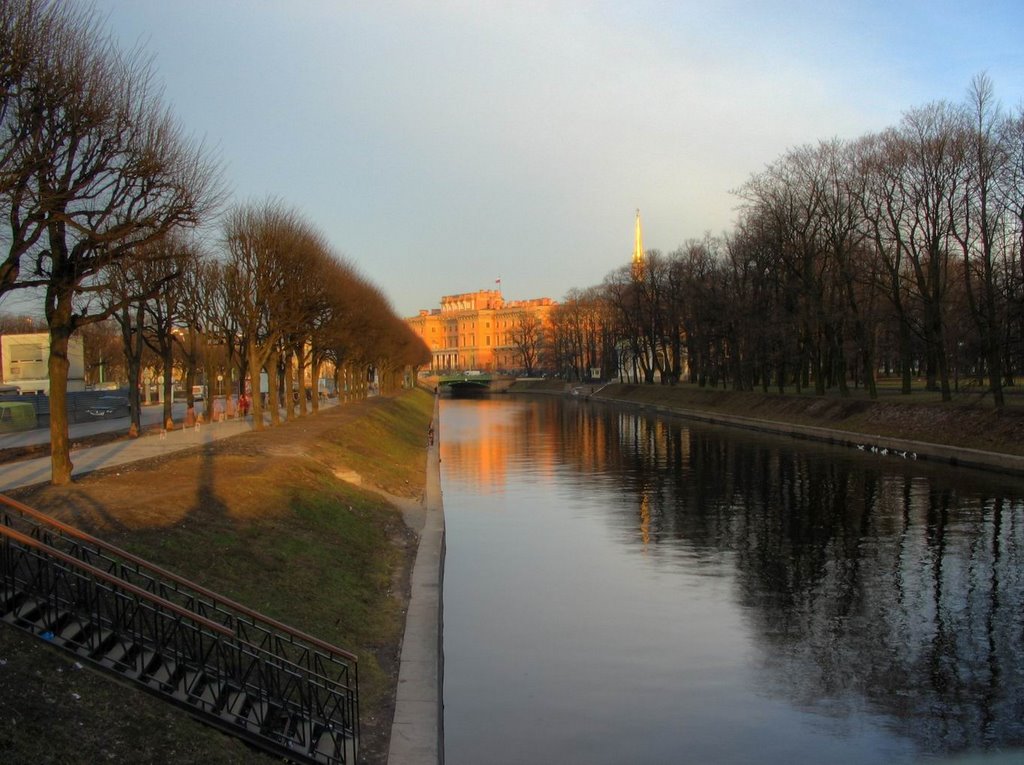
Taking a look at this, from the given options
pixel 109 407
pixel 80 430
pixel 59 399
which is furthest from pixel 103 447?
pixel 109 407

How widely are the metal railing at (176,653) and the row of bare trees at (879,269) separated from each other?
3433cm

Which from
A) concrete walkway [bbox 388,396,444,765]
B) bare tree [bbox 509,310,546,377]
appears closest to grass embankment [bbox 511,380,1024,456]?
concrete walkway [bbox 388,396,444,765]

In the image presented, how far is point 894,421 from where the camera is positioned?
46.7 metres

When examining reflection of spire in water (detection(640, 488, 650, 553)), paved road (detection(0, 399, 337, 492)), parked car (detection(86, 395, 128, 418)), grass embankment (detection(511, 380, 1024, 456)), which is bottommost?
reflection of spire in water (detection(640, 488, 650, 553))

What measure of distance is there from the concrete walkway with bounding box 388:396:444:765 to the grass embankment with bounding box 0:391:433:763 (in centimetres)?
20

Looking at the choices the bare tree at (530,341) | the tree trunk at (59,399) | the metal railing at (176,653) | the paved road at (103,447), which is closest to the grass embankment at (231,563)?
the metal railing at (176,653)

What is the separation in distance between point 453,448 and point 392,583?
3530 cm

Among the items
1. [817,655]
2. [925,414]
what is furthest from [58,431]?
[925,414]

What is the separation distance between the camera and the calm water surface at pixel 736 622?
1176 cm

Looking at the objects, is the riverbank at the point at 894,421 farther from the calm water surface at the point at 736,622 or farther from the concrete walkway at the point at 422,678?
the concrete walkway at the point at 422,678

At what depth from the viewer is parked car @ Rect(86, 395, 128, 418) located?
177 ft

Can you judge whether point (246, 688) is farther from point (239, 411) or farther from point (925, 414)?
point (239, 411)

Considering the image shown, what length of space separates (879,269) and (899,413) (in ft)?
30.4

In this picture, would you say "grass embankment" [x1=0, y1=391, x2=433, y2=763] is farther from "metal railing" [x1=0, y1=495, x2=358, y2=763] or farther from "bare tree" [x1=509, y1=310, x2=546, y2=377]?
Answer: "bare tree" [x1=509, y1=310, x2=546, y2=377]
